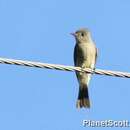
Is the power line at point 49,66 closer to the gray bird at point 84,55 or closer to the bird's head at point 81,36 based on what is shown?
Answer: the gray bird at point 84,55

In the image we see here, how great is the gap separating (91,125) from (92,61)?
1910 mm

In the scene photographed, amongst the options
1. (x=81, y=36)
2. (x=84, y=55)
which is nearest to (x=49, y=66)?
(x=84, y=55)

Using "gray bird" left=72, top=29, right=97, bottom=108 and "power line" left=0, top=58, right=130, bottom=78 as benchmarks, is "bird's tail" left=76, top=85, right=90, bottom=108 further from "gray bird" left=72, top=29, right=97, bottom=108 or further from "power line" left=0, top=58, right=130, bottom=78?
"power line" left=0, top=58, right=130, bottom=78

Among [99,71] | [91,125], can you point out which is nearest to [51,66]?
[99,71]

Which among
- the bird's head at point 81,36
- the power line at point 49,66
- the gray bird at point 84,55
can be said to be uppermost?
the bird's head at point 81,36

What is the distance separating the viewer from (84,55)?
1150 cm

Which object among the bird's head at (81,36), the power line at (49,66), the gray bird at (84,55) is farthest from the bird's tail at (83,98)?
the power line at (49,66)

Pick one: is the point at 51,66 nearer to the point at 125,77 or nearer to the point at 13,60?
the point at 13,60

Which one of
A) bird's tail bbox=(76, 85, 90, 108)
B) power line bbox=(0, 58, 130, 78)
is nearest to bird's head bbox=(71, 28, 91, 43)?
bird's tail bbox=(76, 85, 90, 108)

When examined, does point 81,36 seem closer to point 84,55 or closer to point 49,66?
point 84,55

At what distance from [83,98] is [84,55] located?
0.89m

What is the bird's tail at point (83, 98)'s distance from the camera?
35.3 ft

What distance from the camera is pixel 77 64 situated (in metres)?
11.6

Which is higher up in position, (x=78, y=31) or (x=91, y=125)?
(x=78, y=31)
